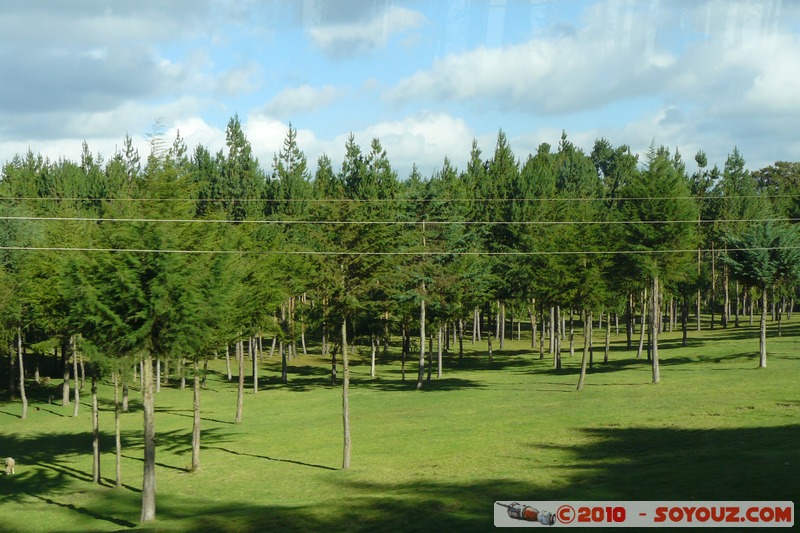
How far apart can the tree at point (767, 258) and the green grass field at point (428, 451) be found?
21.2 ft

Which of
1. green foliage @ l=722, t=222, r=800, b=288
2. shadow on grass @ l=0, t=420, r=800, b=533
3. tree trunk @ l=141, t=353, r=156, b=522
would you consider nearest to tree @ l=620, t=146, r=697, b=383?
green foliage @ l=722, t=222, r=800, b=288

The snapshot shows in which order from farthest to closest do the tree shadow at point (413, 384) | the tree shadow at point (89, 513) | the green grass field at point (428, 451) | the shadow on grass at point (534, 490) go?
the tree shadow at point (413, 384), the tree shadow at point (89, 513), the green grass field at point (428, 451), the shadow on grass at point (534, 490)

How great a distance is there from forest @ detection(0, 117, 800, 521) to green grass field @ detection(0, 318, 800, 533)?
293 cm

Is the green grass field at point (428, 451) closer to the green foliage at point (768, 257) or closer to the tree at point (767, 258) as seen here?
the tree at point (767, 258)

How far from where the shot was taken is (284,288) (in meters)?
64.4

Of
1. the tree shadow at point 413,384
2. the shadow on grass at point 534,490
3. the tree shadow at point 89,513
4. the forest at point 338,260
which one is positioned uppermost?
the forest at point 338,260

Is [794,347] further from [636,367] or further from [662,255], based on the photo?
[662,255]

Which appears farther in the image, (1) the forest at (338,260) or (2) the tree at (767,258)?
(2) the tree at (767,258)

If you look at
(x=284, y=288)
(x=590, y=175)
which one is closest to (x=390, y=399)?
(x=284, y=288)

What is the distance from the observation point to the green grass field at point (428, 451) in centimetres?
2461

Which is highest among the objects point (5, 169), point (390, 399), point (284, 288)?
point (5, 169)

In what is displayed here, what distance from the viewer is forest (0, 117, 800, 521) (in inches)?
1100

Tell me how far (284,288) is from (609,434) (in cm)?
3452

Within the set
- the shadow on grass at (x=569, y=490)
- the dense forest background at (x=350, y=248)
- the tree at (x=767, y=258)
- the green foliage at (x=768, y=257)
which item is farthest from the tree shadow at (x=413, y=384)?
the shadow on grass at (x=569, y=490)
